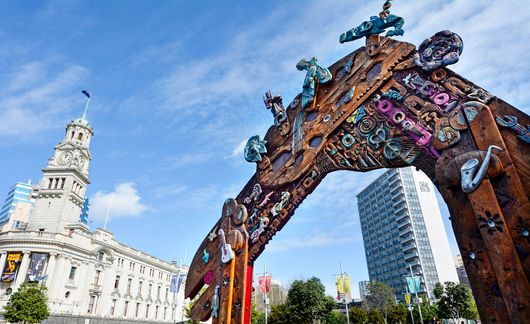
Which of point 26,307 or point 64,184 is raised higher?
point 64,184

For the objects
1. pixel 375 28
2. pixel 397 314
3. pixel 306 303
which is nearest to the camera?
pixel 375 28

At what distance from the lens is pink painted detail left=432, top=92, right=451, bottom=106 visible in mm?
3660

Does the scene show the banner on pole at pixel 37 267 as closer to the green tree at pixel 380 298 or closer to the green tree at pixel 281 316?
the green tree at pixel 281 316

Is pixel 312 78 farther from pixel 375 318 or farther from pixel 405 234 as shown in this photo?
pixel 405 234

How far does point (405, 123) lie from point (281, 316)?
22.8 metres

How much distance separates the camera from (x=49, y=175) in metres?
32.2

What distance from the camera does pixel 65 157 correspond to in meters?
33.3

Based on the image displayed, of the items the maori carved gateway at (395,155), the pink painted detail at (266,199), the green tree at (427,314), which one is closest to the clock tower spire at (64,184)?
the maori carved gateway at (395,155)

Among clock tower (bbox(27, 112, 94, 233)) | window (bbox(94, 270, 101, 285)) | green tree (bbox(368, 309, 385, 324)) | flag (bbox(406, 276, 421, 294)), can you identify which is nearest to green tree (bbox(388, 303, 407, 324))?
green tree (bbox(368, 309, 385, 324))

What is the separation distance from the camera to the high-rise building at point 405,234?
2163 inches

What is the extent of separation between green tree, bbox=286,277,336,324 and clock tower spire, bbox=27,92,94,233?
75.8 feet

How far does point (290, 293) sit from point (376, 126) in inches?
846

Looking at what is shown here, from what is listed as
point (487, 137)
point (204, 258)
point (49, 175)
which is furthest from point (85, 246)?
point (487, 137)

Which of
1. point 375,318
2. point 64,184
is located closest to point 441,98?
point 375,318
